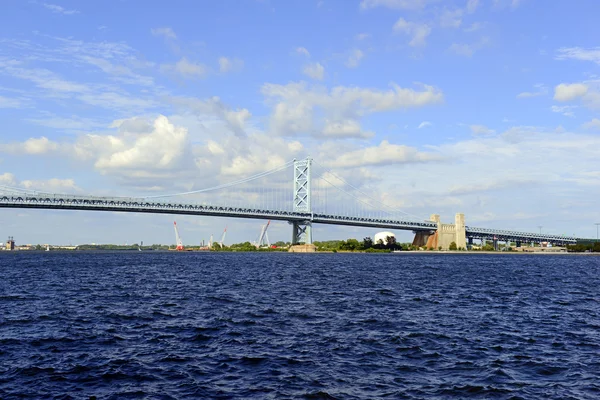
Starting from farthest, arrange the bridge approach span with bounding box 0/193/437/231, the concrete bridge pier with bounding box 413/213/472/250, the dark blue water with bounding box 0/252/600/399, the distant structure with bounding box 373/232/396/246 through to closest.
→ the distant structure with bounding box 373/232/396/246 → the concrete bridge pier with bounding box 413/213/472/250 → the bridge approach span with bounding box 0/193/437/231 → the dark blue water with bounding box 0/252/600/399

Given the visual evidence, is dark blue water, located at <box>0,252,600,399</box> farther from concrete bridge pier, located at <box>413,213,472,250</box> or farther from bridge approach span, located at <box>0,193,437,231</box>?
concrete bridge pier, located at <box>413,213,472,250</box>

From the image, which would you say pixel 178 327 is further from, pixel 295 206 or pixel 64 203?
pixel 295 206

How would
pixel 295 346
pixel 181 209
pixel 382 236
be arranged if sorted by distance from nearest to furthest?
pixel 295 346 → pixel 181 209 → pixel 382 236

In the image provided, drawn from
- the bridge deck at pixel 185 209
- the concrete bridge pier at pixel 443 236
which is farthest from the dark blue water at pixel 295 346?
the concrete bridge pier at pixel 443 236

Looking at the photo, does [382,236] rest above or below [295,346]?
above

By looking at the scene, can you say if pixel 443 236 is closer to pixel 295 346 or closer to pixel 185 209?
pixel 185 209

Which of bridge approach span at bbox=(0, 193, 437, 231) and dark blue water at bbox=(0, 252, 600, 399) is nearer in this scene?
dark blue water at bbox=(0, 252, 600, 399)

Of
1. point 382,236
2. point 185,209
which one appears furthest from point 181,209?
point 382,236

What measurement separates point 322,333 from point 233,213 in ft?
372

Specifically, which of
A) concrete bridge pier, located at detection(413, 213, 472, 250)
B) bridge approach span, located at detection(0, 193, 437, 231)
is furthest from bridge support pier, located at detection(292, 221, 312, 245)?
concrete bridge pier, located at detection(413, 213, 472, 250)

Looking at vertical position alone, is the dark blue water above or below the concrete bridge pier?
below

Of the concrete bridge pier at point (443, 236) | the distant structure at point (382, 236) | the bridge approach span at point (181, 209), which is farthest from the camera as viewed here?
the distant structure at point (382, 236)

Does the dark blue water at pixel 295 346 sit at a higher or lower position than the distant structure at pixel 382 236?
lower

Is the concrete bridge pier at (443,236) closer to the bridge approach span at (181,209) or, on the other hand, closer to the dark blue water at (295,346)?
the bridge approach span at (181,209)
